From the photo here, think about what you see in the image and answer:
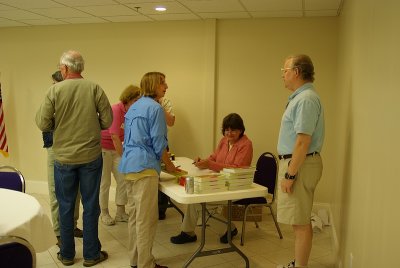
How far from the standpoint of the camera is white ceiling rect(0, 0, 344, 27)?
3.91 m

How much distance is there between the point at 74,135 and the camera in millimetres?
2975

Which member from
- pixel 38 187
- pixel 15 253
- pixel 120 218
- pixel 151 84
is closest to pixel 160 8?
pixel 151 84

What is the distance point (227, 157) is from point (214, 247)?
86 cm

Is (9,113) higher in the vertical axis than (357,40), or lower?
lower

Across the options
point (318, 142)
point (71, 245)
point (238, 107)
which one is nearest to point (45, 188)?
point (71, 245)

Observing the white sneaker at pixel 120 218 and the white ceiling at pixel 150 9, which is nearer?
the white ceiling at pixel 150 9

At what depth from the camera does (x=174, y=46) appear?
16.3ft

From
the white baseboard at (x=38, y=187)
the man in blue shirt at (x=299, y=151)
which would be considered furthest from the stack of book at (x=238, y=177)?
the white baseboard at (x=38, y=187)

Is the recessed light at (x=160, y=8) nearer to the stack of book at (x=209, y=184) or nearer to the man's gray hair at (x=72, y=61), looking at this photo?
the man's gray hair at (x=72, y=61)

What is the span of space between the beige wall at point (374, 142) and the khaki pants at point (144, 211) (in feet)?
4.41

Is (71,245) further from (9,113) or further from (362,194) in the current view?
(9,113)

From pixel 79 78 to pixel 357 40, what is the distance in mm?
2071

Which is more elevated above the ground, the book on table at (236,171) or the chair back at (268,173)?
the book on table at (236,171)

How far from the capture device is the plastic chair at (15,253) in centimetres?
127
